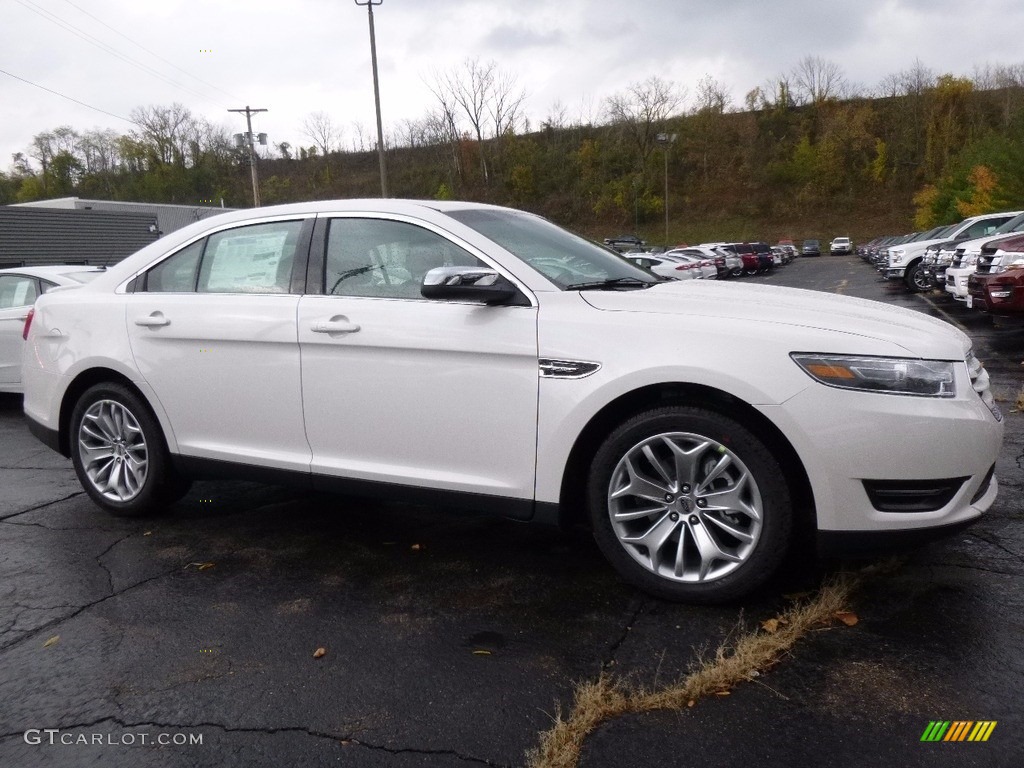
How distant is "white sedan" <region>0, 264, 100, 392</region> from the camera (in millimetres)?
8266

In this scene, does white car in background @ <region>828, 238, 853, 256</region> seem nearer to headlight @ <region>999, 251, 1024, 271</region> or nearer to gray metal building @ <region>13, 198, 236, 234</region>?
gray metal building @ <region>13, 198, 236, 234</region>

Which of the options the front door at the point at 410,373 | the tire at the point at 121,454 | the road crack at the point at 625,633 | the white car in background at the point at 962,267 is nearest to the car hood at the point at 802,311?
the front door at the point at 410,373

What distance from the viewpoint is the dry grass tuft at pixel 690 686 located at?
2.40 m

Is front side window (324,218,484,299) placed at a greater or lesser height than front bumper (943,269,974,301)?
greater

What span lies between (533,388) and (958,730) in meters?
→ 1.81

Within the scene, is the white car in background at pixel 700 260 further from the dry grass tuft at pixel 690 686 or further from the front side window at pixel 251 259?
the dry grass tuft at pixel 690 686

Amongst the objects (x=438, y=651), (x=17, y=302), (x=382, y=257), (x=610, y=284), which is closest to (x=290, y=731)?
(x=438, y=651)

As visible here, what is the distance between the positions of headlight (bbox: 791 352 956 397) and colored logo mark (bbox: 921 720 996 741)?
3.53ft

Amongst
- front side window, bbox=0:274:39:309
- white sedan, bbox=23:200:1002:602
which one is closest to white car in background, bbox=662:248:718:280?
front side window, bbox=0:274:39:309

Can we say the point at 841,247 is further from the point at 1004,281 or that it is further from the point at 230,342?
the point at 230,342

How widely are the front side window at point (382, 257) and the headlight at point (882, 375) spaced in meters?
1.50

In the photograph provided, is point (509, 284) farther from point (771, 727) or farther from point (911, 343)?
point (771, 727)

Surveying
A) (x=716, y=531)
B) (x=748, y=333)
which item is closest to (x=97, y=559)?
(x=716, y=531)

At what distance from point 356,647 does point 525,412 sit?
1.09m
